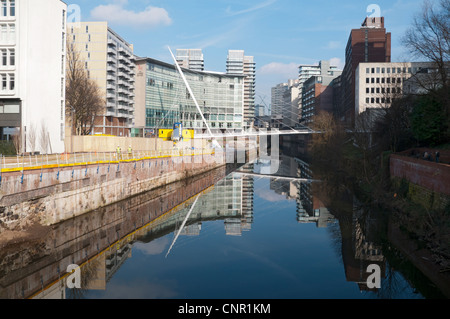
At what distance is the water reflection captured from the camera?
38.8ft

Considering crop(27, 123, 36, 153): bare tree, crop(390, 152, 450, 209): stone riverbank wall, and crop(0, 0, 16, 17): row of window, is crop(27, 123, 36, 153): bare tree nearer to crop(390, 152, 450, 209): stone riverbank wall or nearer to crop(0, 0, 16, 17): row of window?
crop(0, 0, 16, 17): row of window

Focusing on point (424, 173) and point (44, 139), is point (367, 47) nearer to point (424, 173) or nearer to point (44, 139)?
point (424, 173)

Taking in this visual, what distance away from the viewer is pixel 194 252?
51.4 feet

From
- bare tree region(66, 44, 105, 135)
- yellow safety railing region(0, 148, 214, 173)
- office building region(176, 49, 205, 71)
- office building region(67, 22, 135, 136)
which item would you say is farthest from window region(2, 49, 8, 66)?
office building region(176, 49, 205, 71)

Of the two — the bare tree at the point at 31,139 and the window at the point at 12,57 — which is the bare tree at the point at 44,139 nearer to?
the bare tree at the point at 31,139

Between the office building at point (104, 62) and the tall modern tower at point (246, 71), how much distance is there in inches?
3316

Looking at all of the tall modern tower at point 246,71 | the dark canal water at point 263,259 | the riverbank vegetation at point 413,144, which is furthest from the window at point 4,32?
the tall modern tower at point 246,71

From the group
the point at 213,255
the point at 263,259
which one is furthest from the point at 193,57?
the point at 263,259

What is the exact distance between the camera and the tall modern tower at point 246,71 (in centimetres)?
14600

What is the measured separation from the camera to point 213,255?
15305 mm

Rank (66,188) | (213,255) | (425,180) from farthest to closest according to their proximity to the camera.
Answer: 1. (425,180)
2. (66,188)
3. (213,255)

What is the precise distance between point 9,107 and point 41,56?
13.0 ft

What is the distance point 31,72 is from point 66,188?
1182cm

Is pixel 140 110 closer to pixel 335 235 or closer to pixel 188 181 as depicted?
pixel 188 181
